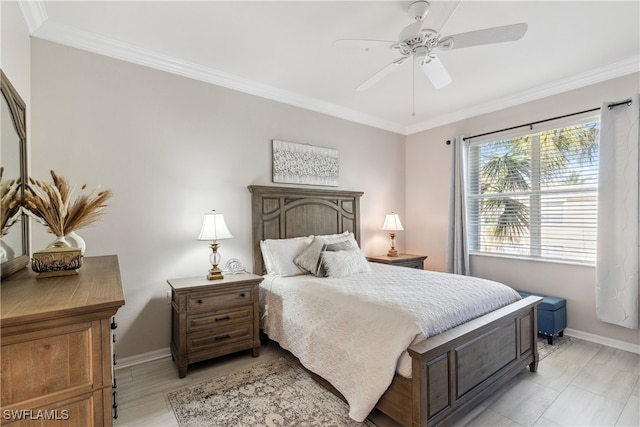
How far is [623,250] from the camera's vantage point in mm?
2861

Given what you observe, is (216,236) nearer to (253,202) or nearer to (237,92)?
(253,202)

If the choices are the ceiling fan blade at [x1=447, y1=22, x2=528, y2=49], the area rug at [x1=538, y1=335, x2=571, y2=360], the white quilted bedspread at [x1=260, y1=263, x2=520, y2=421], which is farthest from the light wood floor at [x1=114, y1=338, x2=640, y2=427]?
the ceiling fan blade at [x1=447, y1=22, x2=528, y2=49]

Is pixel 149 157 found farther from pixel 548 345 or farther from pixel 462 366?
pixel 548 345

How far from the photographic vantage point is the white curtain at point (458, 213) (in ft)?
13.4

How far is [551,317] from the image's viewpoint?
303 centimetres

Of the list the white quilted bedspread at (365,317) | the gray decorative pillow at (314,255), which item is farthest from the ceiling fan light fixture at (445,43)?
the gray decorative pillow at (314,255)

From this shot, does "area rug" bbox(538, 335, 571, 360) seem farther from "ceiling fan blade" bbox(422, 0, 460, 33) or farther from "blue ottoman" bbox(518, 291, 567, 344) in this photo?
"ceiling fan blade" bbox(422, 0, 460, 33)

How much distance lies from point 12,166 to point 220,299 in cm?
161

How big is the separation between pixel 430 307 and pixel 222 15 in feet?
8.32

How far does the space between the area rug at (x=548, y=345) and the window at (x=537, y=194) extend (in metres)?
0.86

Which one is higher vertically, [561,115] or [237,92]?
[237,92]

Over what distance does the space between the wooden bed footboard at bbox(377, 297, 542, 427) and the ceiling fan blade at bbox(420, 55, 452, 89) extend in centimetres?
189

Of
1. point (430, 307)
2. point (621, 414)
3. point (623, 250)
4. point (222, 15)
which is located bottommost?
point (621, 414)

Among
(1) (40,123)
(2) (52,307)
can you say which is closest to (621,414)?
(2) (52,307)
